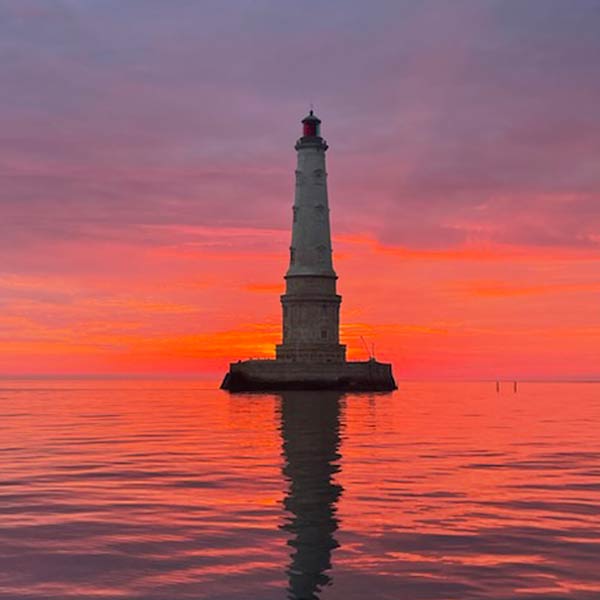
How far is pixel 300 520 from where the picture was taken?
59.4 ft

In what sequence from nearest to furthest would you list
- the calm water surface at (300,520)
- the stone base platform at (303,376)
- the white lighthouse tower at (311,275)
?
1. the calm water surface at (300,520)
2. the stone base platform at (303,376)
3. the white lighthouse tower at (311,275)

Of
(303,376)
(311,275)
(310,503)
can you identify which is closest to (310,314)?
(311,275)

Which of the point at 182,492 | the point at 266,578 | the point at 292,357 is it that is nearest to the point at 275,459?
the point at 182,492

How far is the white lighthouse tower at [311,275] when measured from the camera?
99125mm

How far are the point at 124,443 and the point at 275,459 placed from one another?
31.0 ft

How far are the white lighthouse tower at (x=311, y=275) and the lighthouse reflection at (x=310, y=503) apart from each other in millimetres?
54415

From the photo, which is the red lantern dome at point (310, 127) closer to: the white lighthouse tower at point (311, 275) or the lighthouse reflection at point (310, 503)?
the white lighthouse tower at point (311, 275)

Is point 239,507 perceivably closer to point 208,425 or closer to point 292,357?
point 208,425

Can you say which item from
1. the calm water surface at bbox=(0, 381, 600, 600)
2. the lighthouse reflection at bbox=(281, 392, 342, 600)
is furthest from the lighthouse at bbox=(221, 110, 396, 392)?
the calm water surface at bbox=(0, 381, 600, 600)

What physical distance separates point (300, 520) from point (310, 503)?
85.5 inches

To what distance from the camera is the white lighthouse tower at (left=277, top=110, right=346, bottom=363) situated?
99125mm

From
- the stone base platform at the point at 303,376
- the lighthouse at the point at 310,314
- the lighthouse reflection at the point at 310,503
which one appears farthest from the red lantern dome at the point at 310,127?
the lighthouse reflection at the point at 310,503

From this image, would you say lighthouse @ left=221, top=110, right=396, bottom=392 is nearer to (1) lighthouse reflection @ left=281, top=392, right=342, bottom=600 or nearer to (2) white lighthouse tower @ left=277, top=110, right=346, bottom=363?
(2) white lighthouse tower @ left=277, top=110, right=346, bottom=363

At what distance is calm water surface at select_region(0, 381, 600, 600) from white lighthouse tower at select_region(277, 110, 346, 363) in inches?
2454
